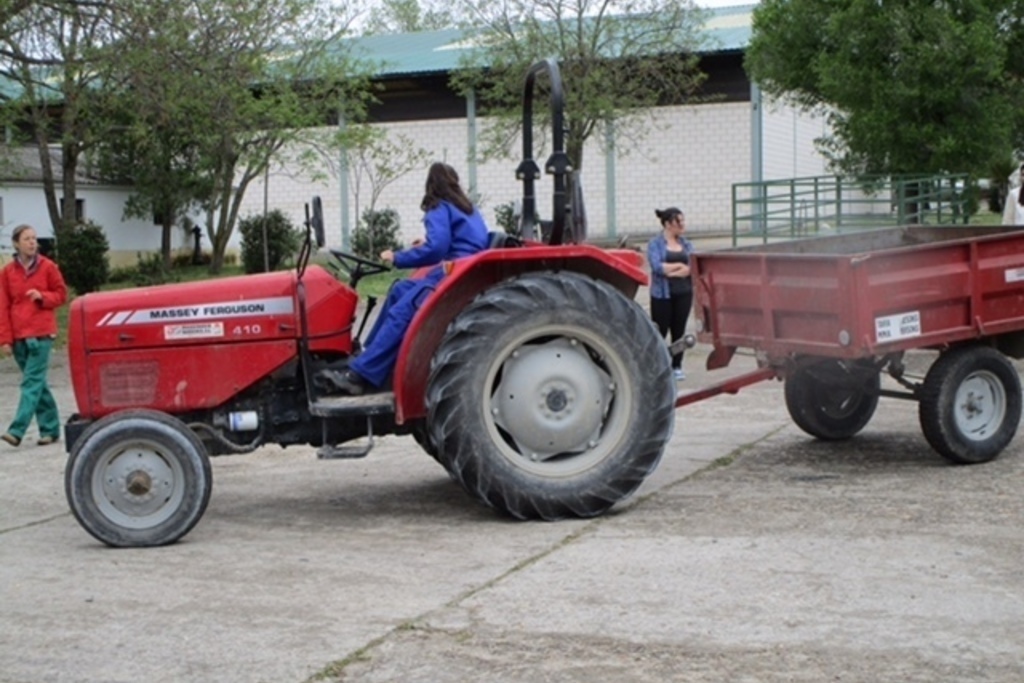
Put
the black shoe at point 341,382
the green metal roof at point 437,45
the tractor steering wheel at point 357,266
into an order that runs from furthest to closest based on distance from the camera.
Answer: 1. the green metal roof at point 437,45
2. the black shoe at point 341,382
3. the tractor steering wheel at point 357,266

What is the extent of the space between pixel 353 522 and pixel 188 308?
140cm

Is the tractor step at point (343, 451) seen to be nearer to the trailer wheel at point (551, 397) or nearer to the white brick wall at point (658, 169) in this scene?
the trailer wheel at point (551, 397)

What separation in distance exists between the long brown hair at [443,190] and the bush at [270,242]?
3376 cm

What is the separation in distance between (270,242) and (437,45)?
12874 mm

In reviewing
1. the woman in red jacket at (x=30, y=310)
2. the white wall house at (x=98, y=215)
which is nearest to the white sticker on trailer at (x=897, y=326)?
the woman in red jacket at (x=30, y=310)

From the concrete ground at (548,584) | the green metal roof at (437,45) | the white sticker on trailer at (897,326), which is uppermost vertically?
the green metal roof at (437,45)

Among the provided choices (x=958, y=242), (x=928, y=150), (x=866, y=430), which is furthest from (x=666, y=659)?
(x=928, y=150)

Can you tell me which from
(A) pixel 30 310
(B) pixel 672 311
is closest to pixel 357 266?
(A) pixel 30 310

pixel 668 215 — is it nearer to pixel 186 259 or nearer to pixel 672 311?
pixel 672 311

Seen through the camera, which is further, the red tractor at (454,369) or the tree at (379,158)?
the tree at (379,158)

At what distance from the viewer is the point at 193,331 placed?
8578 millimetres

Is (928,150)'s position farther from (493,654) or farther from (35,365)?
(493,654)

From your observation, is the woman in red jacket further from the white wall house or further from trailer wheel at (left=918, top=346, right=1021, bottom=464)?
the white wall house

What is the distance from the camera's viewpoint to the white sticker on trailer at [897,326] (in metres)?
9.71
